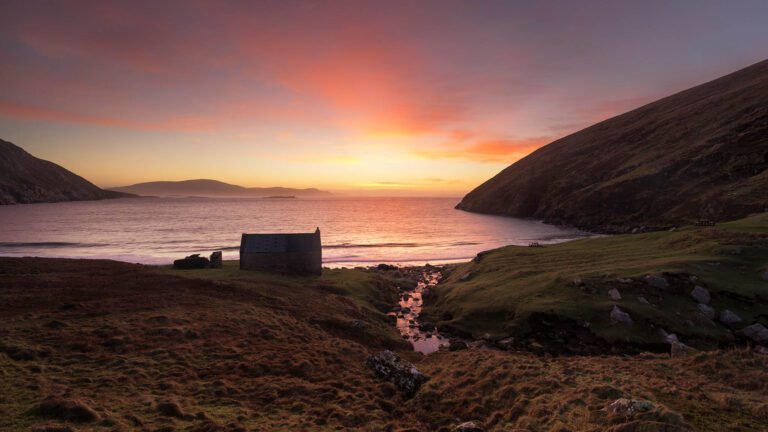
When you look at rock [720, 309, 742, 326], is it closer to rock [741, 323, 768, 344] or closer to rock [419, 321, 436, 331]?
rock [741, 323, 768, 344]

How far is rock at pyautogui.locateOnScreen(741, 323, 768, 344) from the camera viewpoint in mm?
26933

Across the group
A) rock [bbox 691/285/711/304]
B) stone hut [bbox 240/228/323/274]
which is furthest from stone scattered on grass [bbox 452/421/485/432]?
stone hut [bbox 240/228/323/274]

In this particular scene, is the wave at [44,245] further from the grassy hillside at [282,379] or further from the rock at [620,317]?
the rock at [620,317]

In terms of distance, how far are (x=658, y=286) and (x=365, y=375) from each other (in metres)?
27.6

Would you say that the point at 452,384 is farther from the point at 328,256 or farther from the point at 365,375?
the point at 328,256

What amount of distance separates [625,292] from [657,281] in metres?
3.07

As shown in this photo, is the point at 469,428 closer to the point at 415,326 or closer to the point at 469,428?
the point at 469,428

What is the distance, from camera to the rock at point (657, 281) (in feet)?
107

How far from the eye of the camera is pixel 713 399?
14.9 meters

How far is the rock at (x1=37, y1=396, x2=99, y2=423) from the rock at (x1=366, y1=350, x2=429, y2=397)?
1417 cm

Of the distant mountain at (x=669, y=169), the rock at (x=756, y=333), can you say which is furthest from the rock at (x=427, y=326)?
the distant mountain at (x=669, y=169)

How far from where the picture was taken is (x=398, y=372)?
888 inches

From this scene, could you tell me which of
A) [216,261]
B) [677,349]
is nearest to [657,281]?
[677,349]

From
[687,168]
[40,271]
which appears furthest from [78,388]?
[687,168]
